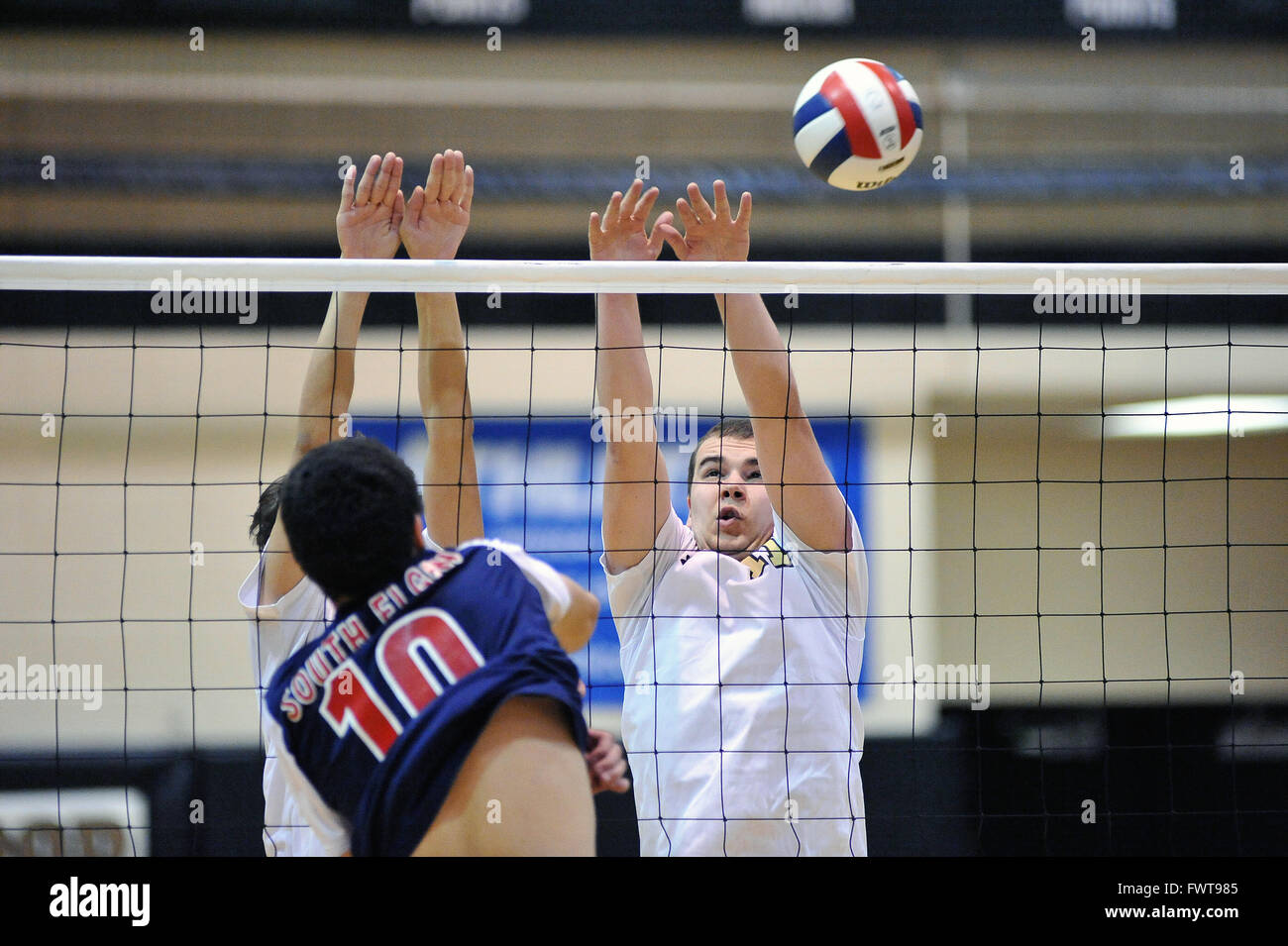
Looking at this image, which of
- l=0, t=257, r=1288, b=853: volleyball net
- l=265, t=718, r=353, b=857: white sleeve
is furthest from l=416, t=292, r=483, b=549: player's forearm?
l=0, t=257, r=1288, b=853: volleyball net

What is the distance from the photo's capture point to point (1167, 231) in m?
A: 7.98

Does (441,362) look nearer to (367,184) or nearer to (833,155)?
(367,184)

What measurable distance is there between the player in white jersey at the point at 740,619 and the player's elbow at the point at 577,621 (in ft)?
1.34

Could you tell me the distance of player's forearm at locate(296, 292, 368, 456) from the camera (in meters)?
2.81

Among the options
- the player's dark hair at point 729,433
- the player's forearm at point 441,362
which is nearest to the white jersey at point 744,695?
the player's dark hair at point 729,433

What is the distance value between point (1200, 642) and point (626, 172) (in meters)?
5.10

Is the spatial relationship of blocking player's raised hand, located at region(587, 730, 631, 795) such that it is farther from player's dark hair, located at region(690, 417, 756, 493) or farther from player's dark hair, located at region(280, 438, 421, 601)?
player's dark hair, located at region(690, 417, 756, 493)

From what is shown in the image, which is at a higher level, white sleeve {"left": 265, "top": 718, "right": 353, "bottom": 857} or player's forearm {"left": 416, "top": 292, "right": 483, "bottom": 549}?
player's forearm {"left": 416, "top": 292, "right": 483, "bottom": 549}

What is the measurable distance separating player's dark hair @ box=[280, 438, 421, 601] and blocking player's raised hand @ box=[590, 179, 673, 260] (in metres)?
1.10

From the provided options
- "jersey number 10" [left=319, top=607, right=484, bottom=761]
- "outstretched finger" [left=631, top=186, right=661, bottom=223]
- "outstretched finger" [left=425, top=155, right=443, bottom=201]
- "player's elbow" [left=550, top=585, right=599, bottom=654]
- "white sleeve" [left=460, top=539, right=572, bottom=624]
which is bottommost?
"jersey number 10" [left=319, top=607, right=484, bottom=761]

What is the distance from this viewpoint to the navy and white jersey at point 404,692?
6.95ft

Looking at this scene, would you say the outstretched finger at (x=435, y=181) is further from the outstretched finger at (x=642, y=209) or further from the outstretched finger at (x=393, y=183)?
the outstretched finger at (x=642, y=209)
